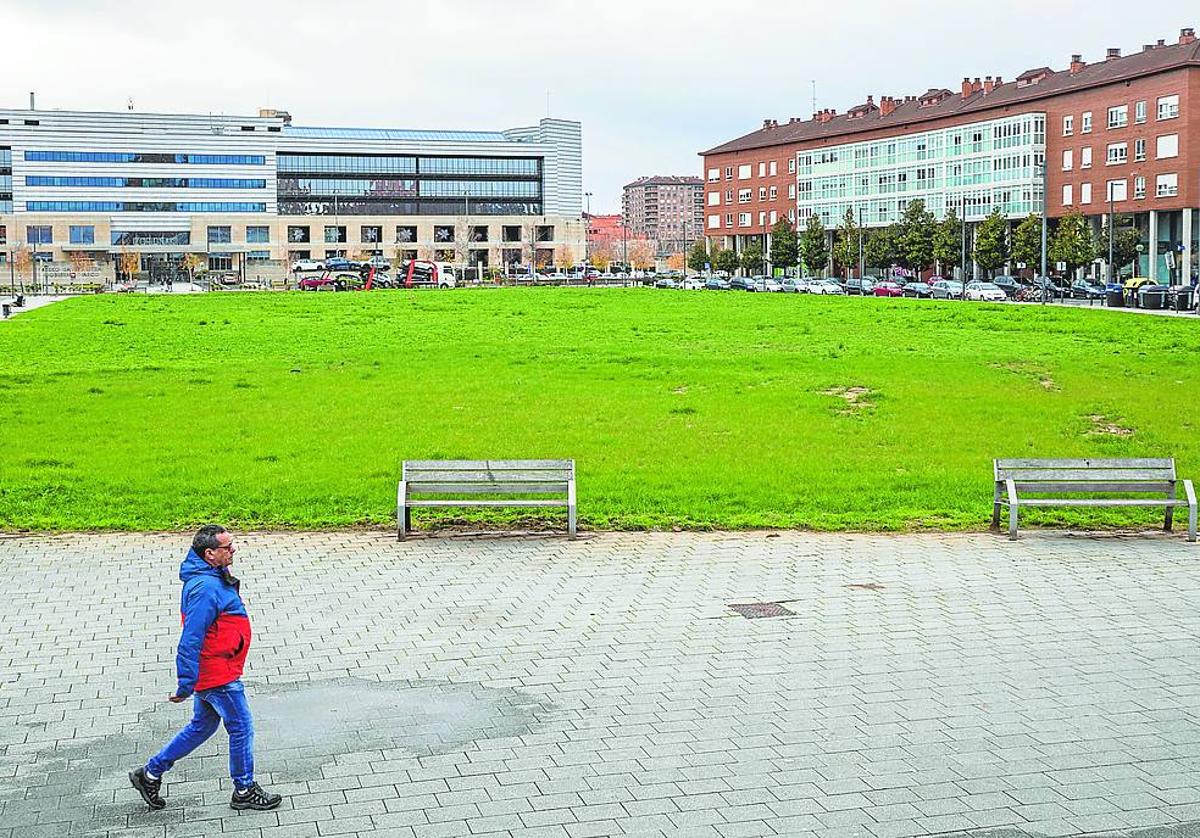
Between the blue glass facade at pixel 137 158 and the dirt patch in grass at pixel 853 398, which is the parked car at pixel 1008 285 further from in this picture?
→ the blue glass facade at pixel 137 158

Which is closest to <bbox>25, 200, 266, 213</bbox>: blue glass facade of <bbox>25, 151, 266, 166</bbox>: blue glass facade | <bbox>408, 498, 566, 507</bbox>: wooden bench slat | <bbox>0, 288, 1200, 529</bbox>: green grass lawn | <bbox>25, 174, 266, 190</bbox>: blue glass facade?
<bbox>25, 174, 266, 190</bbox>: blue glass facade

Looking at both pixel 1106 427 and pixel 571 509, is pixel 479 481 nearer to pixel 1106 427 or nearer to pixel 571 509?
pixel 571 509

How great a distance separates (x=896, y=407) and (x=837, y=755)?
17.6 metres

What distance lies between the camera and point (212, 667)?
25.6ft

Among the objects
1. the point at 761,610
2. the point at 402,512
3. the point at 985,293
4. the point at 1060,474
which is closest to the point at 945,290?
the point at 985,293

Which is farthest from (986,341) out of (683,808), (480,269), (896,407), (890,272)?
(480,269)

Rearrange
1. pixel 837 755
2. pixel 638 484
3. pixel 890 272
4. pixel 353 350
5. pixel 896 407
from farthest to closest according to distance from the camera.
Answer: pixel 890 272
pixel 353 350
pixel 896 407
pixel 638 484
pixel 837 755

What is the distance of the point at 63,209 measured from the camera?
133 m

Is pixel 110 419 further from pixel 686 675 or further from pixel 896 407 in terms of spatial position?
pixel 686 675

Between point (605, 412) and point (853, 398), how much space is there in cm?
495

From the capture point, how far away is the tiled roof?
274 ft

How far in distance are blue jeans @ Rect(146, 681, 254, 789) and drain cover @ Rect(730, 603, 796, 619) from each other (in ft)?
18.5

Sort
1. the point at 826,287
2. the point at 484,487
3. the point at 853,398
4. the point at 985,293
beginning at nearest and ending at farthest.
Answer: the point at 484,487
the point at 853,398
the point at 985,293
the point at 826,287

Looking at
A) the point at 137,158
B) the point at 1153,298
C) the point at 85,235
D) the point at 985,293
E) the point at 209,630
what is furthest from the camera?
the point at 137,158
